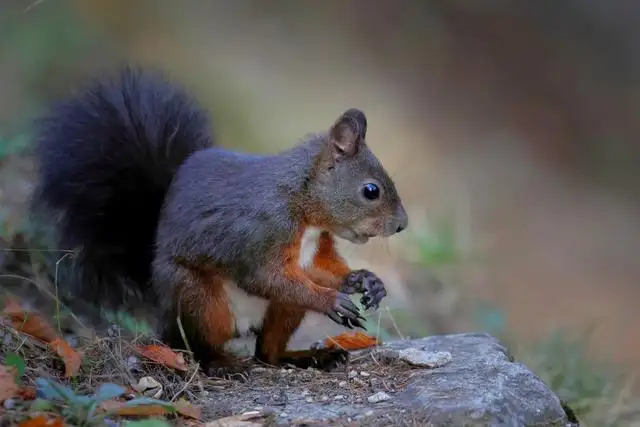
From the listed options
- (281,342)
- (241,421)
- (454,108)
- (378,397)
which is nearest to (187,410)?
(241,421)

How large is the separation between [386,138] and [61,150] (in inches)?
152

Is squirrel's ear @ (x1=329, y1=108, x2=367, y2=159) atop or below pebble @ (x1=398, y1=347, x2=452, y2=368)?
atop

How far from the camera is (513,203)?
677cm

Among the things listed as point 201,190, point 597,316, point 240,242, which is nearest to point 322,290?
point 240,242

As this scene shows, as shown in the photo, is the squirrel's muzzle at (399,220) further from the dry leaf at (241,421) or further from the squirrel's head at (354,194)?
the dry leaf at (241,421)

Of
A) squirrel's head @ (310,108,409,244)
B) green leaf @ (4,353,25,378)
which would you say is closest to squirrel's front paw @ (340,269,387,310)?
squirrel's head @ (310,108,409,244)

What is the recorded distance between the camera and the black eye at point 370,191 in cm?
300

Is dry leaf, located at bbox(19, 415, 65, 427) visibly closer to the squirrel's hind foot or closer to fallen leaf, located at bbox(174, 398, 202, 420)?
fallen leaf, located at bbox(174, 398, 202, 420)

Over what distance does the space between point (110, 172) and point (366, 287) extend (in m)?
0.94

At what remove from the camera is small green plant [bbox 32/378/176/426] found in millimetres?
2119

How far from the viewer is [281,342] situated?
3.07m

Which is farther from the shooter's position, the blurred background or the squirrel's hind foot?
the blurred background

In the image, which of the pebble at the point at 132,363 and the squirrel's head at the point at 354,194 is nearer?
the pebble at the point at 132,363

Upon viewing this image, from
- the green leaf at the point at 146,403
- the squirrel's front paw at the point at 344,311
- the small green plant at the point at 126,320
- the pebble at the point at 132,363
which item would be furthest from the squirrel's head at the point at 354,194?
the green leaf at the point at 146,403
